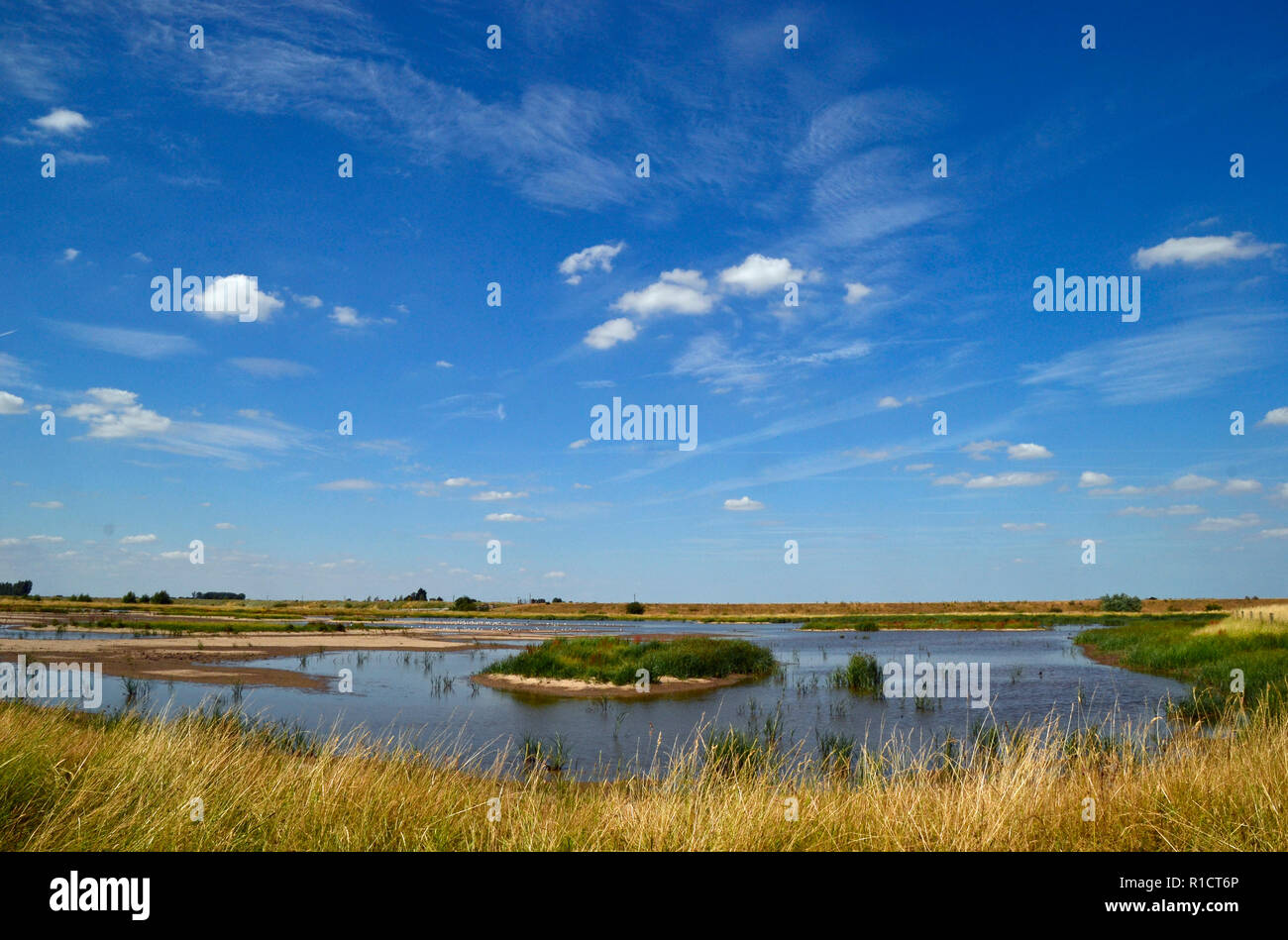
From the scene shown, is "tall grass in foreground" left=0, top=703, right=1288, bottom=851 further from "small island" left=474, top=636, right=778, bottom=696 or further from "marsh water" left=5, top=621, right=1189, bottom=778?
"small island" left=474, top=636, right=778, bottom=696

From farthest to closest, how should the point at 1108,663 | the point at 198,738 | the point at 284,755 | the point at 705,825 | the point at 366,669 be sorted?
the point at 1108,663 → the point at 366,669 → the point at 284,755 → the point at 198,738 → the point at 705,825

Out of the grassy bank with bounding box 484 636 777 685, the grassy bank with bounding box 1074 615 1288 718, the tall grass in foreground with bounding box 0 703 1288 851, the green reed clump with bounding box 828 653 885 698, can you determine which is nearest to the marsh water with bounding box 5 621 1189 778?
the green reed clump with bounding box 828 653 885 698

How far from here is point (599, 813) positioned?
7520 millimetres

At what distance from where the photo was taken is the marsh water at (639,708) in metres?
17.5

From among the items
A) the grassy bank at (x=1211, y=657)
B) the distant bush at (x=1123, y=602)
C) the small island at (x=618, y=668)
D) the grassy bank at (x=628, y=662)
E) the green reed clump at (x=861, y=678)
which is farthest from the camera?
the distant bush at (x=1123, y=602)

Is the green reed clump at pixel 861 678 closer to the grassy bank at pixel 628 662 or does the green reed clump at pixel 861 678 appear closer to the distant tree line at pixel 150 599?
the grassy bank at pixel 628 662

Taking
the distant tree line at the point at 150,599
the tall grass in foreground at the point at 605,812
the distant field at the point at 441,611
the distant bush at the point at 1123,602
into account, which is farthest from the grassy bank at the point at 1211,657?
the distant tree line at the point at 150,599

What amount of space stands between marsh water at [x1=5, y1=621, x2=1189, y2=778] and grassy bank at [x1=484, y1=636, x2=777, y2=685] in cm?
163

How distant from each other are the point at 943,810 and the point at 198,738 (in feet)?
30.5

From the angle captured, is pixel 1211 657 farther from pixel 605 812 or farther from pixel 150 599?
pixel 150 599

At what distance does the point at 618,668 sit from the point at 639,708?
6.03m

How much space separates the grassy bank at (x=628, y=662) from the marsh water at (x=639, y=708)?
163 centimetres
